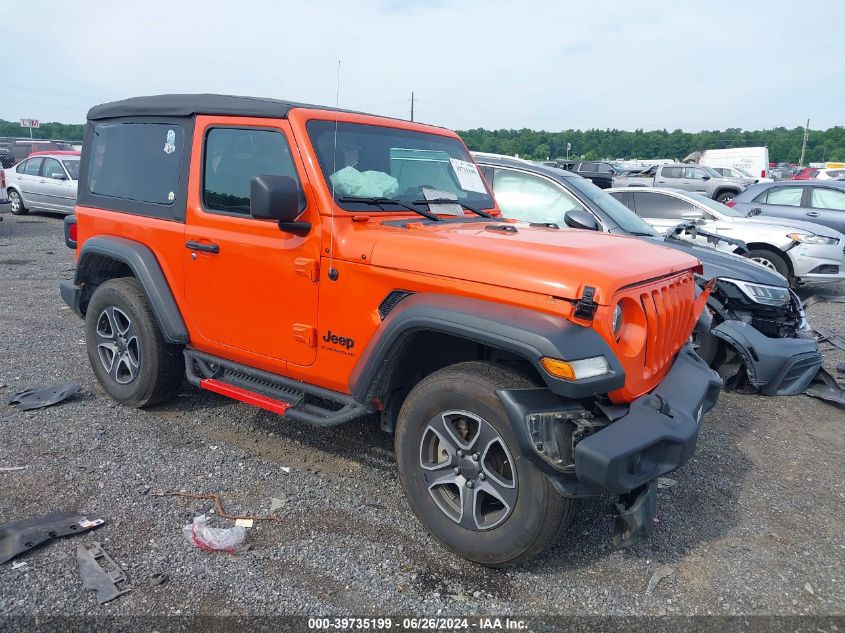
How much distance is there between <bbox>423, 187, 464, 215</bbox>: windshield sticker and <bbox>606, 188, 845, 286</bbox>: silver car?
18.8ft

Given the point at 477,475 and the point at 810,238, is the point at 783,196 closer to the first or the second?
the point at 810,238

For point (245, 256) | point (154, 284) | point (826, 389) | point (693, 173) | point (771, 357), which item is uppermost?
point (693, 173)

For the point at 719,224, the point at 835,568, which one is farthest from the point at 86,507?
the point at 719,224

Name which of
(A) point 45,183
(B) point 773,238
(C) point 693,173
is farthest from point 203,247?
(C) point 693,173

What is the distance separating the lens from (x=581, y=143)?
70312 millimetres

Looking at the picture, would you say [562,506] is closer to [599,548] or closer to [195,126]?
[599,548]

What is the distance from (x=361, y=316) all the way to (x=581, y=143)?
71.7 meters

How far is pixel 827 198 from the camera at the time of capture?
11.9m

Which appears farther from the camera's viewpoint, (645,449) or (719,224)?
(719,224)

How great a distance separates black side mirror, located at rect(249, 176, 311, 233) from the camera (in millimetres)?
3186

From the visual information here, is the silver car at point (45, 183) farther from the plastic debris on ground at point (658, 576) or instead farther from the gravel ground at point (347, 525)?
A: the plastic debris on ground at point (658, 576)

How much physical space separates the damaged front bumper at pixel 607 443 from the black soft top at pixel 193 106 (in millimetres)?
2156

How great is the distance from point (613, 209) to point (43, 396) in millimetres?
5194

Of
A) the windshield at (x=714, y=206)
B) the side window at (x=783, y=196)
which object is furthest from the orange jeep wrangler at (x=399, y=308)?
the side window at (x=783, y=196)
